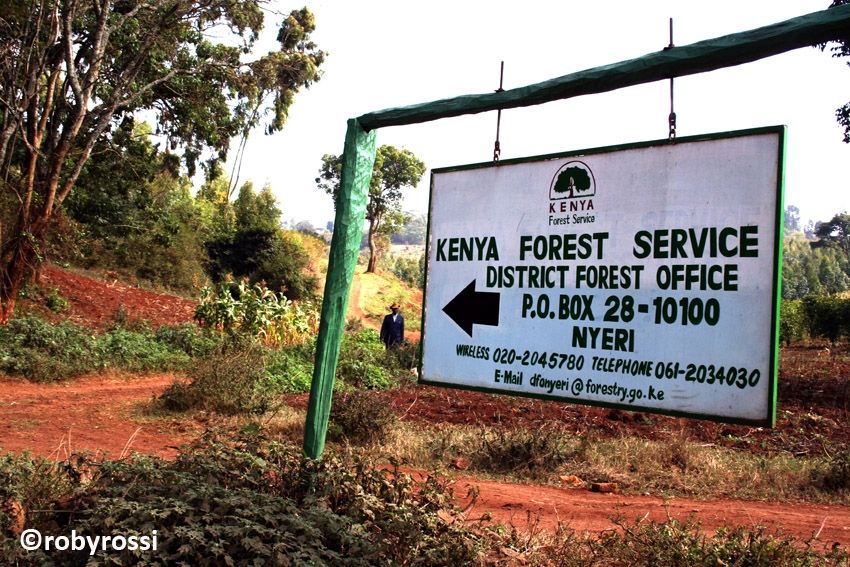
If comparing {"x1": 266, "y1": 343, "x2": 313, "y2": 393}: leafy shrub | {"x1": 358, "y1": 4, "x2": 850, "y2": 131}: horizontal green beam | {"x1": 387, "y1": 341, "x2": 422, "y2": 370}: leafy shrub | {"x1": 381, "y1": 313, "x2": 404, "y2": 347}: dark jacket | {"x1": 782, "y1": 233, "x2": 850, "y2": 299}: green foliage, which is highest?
{"x1": 782, "y1": 233, "x2": 850, "y2": 299}: green foliage

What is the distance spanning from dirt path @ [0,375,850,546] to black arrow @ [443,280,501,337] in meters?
1.30

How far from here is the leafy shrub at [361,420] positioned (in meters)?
8.31

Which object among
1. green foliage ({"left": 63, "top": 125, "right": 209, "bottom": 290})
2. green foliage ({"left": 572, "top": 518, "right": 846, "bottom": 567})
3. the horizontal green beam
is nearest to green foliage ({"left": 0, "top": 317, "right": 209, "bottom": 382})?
green foliage ({"left": 63, "top": 125, "right": 209, "bottom": 290})

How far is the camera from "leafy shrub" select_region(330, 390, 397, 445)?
27.3 feet

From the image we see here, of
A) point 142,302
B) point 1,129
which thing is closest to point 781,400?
point 142,302

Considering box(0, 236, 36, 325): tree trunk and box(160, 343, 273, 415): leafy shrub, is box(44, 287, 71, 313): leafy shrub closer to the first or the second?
box(0, 236, 36, 325): tree trunk

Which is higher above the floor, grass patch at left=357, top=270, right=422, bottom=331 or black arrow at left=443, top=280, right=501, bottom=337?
grass patch at left=357, top=270, right=422, bottom=331

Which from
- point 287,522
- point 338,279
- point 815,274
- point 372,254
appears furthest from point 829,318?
point 815,274

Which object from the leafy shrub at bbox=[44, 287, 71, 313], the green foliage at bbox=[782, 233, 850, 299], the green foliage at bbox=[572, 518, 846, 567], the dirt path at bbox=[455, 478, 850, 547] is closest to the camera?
the green foliage at bbox=[572, 518, 846, 567]

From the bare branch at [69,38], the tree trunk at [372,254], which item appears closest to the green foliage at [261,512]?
the bare branch at [69,38]

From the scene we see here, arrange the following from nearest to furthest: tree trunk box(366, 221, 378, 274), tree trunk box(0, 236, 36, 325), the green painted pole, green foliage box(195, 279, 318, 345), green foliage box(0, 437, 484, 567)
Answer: green foliage box(0, 437, 484, 567)
the green painted pole
tree trunk box(0, 236, 36, 325)
green foliage box(195, 279, 318, 345)
tree trunk box(366, 221, 378, 274)

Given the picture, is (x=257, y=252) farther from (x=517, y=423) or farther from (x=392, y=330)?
(x=517, y=423)

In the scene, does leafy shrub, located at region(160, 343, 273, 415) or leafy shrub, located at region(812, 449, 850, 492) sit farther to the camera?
leafy shrub, located at region(160, 343, 273, 415)

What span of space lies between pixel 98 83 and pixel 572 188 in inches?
655
